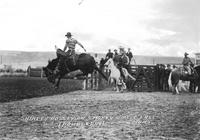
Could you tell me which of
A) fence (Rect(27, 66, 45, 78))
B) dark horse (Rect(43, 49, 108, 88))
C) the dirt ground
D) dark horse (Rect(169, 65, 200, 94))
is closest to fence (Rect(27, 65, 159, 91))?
dark horse (Rect(169, 65, 200, 94))

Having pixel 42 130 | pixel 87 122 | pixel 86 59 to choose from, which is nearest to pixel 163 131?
pixel 87 122

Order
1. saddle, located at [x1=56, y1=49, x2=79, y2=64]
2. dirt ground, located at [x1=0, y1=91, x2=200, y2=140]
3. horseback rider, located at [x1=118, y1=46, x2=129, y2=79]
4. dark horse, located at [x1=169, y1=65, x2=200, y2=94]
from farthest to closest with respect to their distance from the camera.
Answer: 1. horseback rider, located at [x1=118, y1=46, x2=129, y2=79]
2. dark horse, located at [x1=169, y1=65, x2=200, y2=94]
3. saddle, located at [x1=56, y1=49, x2=79, y2=64]
4. dirt ground, located at [x1=0, y1=91, x2=200, y2=140]

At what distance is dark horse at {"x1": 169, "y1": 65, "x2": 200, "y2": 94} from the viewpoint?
645 inches

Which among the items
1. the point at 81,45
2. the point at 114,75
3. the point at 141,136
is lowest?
the point at 141,136

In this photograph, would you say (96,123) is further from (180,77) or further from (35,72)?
(35,72)

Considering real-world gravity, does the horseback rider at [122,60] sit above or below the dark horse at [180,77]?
above

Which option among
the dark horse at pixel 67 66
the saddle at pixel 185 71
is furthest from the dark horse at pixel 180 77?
the dark horse at pixel 67 66

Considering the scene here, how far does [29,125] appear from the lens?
6570 mm

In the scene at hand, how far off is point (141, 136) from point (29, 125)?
2.18 metres

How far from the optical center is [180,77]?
16797mm

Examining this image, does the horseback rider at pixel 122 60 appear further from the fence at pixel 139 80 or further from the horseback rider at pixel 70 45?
the horseback rider at pixel 70 45

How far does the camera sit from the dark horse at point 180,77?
1638cm

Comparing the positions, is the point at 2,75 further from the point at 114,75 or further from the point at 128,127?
the point at 128,127
